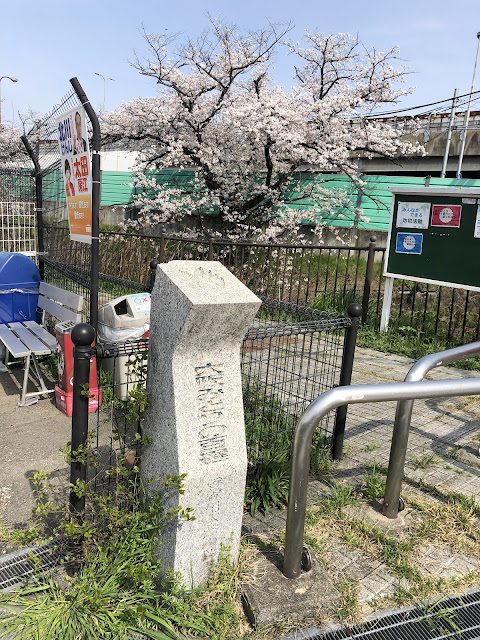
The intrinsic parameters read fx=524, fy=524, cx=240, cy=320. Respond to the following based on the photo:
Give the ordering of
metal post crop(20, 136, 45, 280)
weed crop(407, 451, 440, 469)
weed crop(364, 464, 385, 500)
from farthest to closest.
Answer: metal post crop(20, 136, 45, 280)
weed crop(407, 451, 440, 469)
weed crop(364, 464, 385, 500)

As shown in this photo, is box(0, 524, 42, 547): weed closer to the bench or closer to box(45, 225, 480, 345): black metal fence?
the bench

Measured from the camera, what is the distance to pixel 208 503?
2.40m

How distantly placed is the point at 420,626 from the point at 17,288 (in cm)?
567

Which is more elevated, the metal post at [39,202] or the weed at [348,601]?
the metal post at [39,202]

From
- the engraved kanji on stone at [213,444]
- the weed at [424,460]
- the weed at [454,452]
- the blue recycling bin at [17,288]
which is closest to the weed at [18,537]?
the engraved kanji on stone at [213,444]

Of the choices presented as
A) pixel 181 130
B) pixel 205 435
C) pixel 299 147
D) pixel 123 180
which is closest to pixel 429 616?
pixel 205 435

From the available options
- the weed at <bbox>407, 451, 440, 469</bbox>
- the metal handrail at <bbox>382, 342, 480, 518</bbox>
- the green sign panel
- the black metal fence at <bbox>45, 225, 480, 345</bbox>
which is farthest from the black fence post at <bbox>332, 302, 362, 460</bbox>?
the green sign panel

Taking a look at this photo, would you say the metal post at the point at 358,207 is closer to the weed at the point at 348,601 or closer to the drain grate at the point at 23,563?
the weed at the point at 348,601

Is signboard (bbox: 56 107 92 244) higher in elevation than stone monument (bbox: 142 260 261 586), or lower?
higher

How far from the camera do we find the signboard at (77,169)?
172 inches

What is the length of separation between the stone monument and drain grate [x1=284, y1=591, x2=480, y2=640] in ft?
1.85

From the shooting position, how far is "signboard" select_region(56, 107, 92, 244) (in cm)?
437

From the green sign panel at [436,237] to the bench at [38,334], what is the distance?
4.58 metres

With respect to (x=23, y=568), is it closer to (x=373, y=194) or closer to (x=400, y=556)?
(x=400, y=556)
